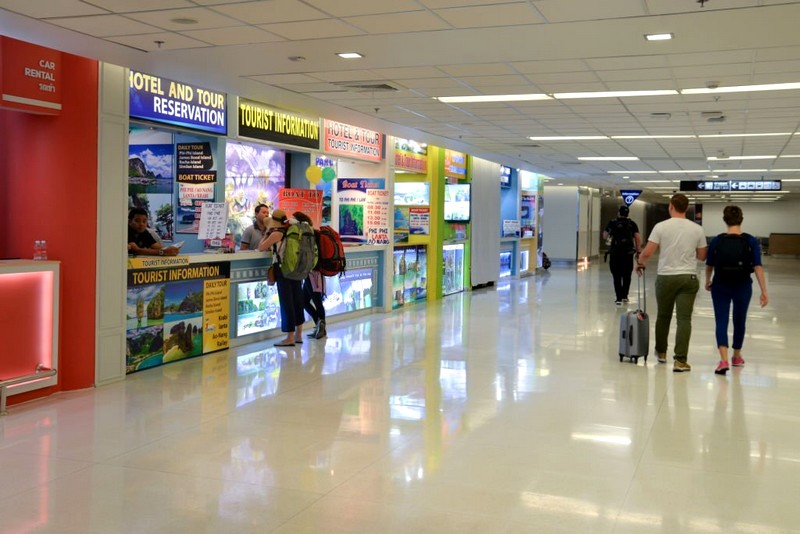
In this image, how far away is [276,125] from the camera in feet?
31.6

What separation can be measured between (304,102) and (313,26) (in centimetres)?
342

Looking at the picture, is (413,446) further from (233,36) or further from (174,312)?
(174,312)

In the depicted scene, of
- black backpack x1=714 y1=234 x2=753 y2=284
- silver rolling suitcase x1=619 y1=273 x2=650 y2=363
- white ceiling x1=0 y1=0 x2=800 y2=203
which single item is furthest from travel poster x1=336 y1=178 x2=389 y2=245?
black backpack x1=714 y1=234 x2=753 y2=284

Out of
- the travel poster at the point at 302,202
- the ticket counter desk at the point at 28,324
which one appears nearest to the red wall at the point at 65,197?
the ticket counter desk at the point at 28,324

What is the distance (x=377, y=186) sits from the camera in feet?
39.3

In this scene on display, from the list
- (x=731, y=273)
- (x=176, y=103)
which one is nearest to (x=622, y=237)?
(x=731, y=273)

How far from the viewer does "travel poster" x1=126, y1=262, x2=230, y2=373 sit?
7.20 m

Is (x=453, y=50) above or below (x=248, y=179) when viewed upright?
above

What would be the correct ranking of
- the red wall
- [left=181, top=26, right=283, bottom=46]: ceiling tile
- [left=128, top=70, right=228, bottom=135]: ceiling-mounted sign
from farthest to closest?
[left=128, top=70, right=228, bottom=135]: ceiling-mounted sign
the red wall
[left=181, top=26, right=283, bottom=46]: ceiling tile

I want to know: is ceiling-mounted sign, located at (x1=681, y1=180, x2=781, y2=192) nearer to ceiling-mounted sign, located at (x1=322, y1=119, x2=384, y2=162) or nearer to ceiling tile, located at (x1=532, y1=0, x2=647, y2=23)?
ceiling-mounted sign, located at (x1=322, y1=119, x2=384, y2=162)

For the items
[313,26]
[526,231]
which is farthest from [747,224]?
[313,26]

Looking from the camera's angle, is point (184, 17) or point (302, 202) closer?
point (184, 17)

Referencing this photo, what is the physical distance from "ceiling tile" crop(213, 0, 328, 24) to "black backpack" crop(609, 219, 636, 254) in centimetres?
926

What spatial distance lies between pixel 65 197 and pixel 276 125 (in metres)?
3.65
